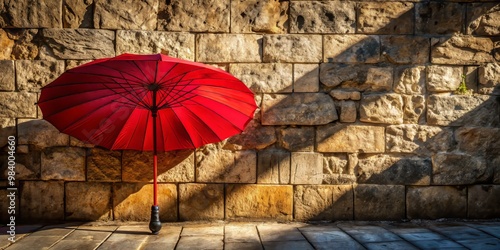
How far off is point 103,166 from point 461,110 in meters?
4.15

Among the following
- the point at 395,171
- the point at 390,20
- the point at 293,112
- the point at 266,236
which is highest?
the point at 390,20

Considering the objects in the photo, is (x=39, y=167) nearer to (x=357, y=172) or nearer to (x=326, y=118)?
(x=326, y=118)

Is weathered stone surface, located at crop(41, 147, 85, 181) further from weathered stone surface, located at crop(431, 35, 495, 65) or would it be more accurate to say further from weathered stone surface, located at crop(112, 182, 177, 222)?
weathered stone surface, located at crop(431, 35, 495, 65)

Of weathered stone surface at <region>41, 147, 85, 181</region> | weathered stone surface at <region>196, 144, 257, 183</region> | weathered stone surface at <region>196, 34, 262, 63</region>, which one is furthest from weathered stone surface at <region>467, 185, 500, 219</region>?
weathered stone surface at <region>41, 147, 85, 181</region>

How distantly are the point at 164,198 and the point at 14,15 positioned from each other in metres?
2.70

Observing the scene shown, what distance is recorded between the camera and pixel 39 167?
386 centimetres

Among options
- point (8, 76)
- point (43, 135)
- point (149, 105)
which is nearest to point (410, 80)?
point (149, 105)

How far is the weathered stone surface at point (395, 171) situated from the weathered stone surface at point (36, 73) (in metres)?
3.64

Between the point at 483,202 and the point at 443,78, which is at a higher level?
the point at 443,78

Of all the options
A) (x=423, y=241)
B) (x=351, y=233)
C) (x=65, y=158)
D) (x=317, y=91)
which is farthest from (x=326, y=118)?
(x=65, y=158)

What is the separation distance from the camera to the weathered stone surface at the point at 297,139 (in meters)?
3.93

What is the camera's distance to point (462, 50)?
4.01 meters

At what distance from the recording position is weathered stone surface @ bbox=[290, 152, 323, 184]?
3.91 meters

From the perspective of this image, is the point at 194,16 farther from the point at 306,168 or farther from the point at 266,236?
the point at 266,236
